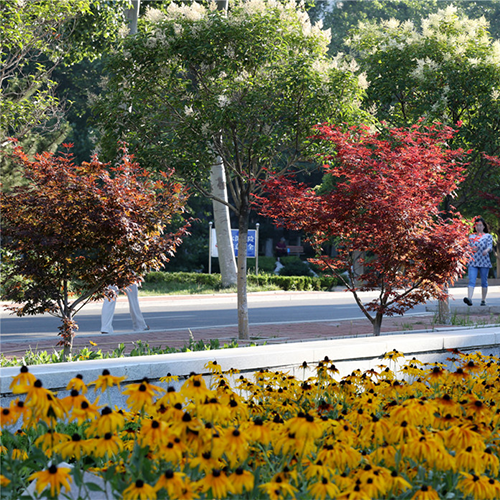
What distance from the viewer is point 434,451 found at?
108 inches

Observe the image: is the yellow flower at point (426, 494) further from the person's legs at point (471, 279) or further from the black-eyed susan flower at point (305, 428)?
the person's legs at point (471, 279)

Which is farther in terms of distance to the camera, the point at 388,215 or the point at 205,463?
the point at 388,215

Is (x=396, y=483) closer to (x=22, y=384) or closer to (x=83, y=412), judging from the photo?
(x=83, y=412)

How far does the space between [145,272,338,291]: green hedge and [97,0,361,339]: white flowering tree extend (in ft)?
41.6

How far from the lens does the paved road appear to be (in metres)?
12.2

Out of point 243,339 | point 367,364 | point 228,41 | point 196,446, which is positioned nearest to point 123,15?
point 228,41

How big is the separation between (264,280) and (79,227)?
664 inches

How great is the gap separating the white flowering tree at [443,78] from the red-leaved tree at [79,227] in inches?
258

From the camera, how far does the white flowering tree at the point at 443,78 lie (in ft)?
39.6

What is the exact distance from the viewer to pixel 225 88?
9.76 m

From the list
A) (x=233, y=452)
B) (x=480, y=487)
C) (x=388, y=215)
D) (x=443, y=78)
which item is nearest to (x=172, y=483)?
(x=233, y=452)

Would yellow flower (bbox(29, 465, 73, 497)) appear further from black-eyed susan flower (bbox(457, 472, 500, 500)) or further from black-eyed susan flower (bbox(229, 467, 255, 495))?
black-eyed susan flower (bbox(457, 472, 500, 500))

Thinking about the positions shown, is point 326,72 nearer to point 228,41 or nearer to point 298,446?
point 228,41

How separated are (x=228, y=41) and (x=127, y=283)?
4.23 meters
